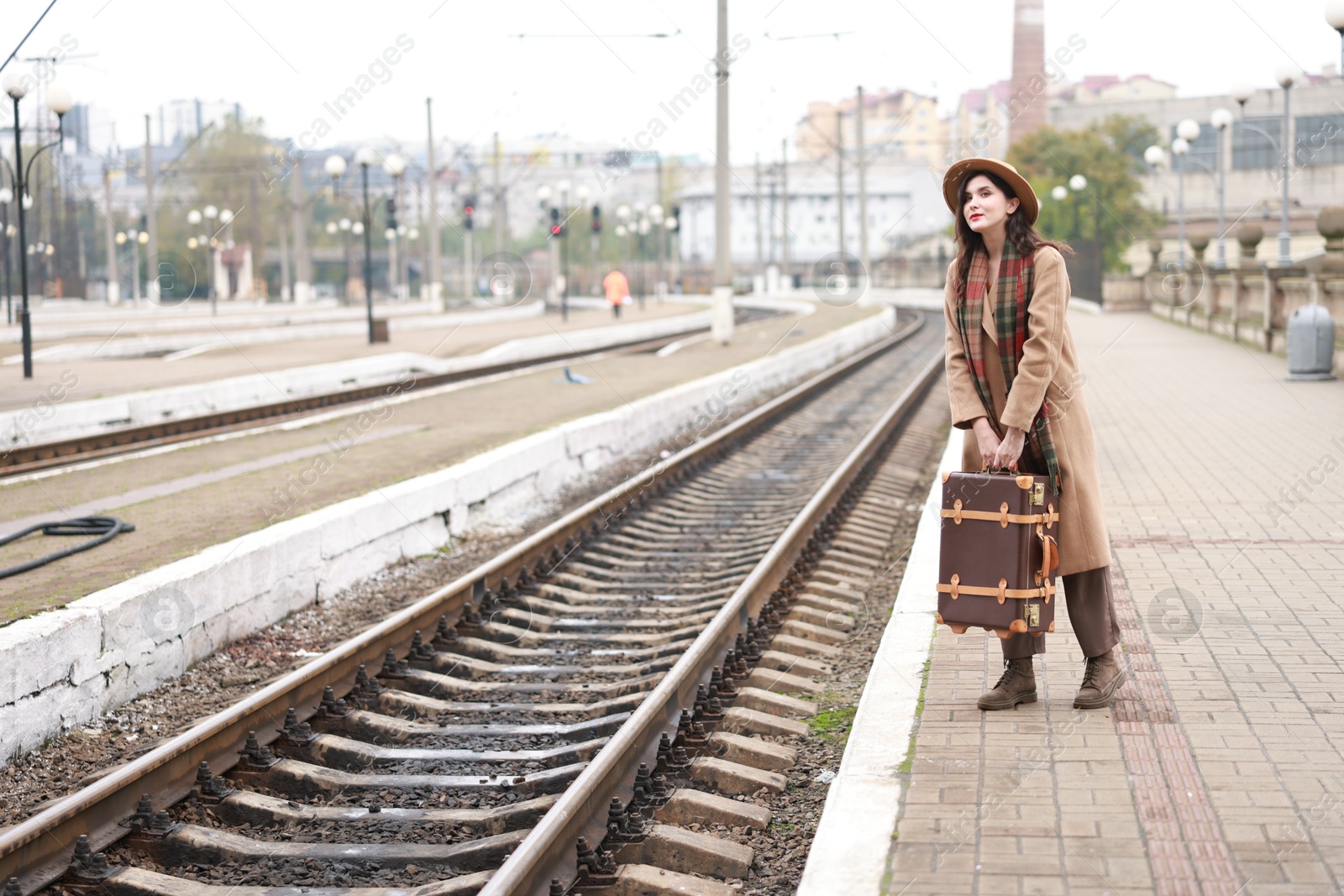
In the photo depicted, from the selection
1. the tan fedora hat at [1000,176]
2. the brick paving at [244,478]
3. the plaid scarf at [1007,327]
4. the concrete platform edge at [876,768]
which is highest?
the tan fedora hat at [1000,176]

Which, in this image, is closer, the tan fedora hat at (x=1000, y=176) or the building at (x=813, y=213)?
the tan fedora hat at (x=1000, y=176)

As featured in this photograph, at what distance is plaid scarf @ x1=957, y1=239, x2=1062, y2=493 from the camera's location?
5219 mm

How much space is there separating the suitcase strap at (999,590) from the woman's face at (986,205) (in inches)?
49.5

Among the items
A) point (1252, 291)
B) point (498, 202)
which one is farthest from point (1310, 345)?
point (498, 202)

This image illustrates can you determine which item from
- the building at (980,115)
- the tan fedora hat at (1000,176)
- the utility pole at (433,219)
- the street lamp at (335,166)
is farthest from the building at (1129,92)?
the tan fedora hat at (1000,176)

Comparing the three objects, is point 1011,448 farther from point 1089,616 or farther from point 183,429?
point 183,429

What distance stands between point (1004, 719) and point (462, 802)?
2.02 meters

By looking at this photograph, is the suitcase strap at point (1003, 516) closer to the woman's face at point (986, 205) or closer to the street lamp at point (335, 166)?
the woman's face at point (986, 205)

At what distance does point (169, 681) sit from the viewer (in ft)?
22.5

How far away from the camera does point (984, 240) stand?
5.33m

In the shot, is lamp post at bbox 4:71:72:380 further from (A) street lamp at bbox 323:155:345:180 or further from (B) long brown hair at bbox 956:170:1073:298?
(B) long brown hair at bbox 956:170:1073:298

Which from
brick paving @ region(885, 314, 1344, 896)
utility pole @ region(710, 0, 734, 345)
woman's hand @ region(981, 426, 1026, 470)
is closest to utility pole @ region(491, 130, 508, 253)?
utility pole @ region(710, 0, 734, 345)

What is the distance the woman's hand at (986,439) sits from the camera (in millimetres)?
5258

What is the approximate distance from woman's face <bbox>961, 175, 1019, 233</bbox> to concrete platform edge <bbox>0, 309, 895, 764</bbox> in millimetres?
4046
